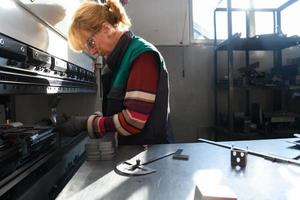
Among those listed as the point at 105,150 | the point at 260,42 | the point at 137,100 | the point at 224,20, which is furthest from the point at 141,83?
the point at 224,20

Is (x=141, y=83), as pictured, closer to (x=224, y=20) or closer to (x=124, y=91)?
(x=124, y=91)

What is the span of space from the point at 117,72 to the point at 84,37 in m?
0.19

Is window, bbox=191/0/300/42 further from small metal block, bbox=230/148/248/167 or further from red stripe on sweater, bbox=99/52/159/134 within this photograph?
small metal block, bbox=230/148/248/167

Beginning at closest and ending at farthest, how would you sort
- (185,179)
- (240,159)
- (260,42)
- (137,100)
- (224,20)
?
(185,179)
(240,159)
(137,100)
(260,42)
(224,20)

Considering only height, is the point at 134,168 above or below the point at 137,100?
below

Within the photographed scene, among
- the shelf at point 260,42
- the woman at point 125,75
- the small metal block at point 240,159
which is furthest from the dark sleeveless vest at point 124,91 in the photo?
the shelf at point 260,42

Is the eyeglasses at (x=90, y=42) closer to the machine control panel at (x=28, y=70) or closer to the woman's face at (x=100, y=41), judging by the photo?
the woman's face at (x=100, y=41)

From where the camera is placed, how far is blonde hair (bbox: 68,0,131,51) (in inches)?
39.3

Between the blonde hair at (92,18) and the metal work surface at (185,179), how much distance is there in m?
0.49

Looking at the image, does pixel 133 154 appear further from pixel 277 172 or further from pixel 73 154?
pixel 73 154

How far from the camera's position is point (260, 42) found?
268 cm

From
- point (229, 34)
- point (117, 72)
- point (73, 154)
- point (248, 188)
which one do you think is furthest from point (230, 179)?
point (229, 34)

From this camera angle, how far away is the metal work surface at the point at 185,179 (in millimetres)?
571

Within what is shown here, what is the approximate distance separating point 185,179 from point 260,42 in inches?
94.3
